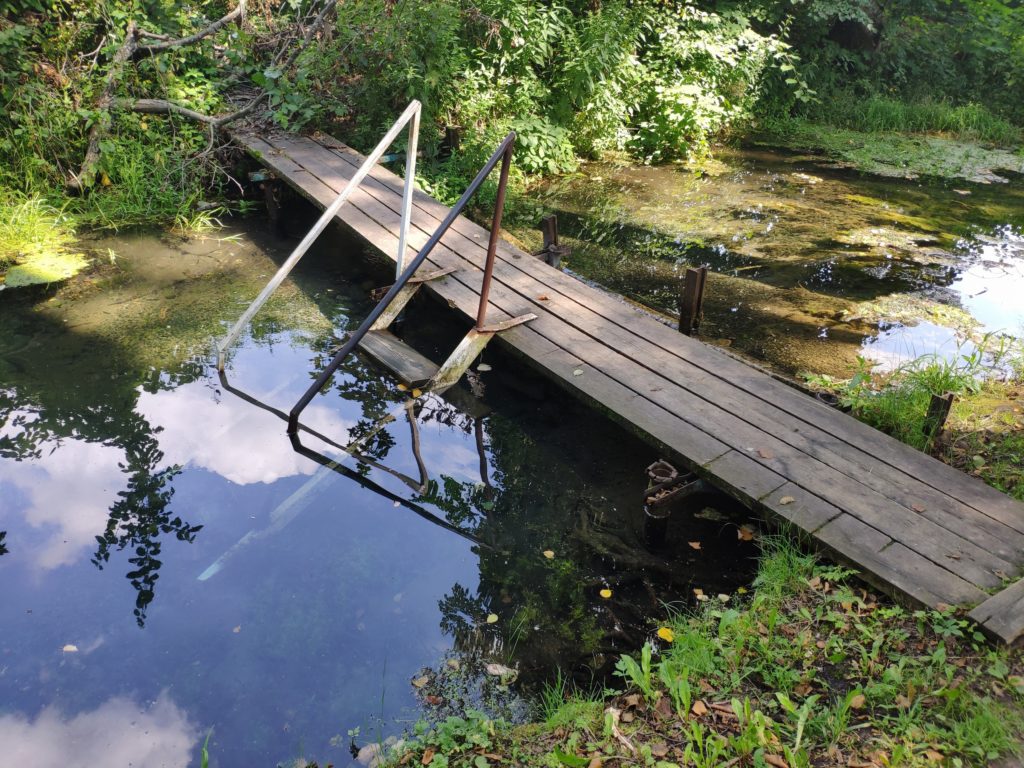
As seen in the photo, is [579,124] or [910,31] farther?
[910,31]

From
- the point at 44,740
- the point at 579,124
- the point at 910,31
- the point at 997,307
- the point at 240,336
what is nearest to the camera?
the point at 44,740

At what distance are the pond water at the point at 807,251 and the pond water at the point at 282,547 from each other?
193 cm

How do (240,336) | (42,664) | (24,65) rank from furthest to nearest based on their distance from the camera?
(24,65) < (240,336) < (42,664)

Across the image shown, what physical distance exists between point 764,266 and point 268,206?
482cm

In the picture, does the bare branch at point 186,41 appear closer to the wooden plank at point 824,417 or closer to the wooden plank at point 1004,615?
the wooden plank at point 824,417

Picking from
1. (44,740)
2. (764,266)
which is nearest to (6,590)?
(44,740)

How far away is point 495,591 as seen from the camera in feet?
11.6

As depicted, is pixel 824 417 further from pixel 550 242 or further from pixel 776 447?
pixel 550 242

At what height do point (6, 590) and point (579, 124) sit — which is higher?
point (579, 124)

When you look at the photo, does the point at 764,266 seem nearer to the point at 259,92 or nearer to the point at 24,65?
the point at 259,92

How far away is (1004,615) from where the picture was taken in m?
2.66

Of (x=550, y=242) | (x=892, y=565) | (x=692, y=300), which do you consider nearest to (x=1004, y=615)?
(x=892, y=565)

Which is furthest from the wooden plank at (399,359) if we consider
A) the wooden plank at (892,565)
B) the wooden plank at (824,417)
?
the wooden plank at (892,565)

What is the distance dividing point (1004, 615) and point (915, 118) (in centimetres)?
1069
